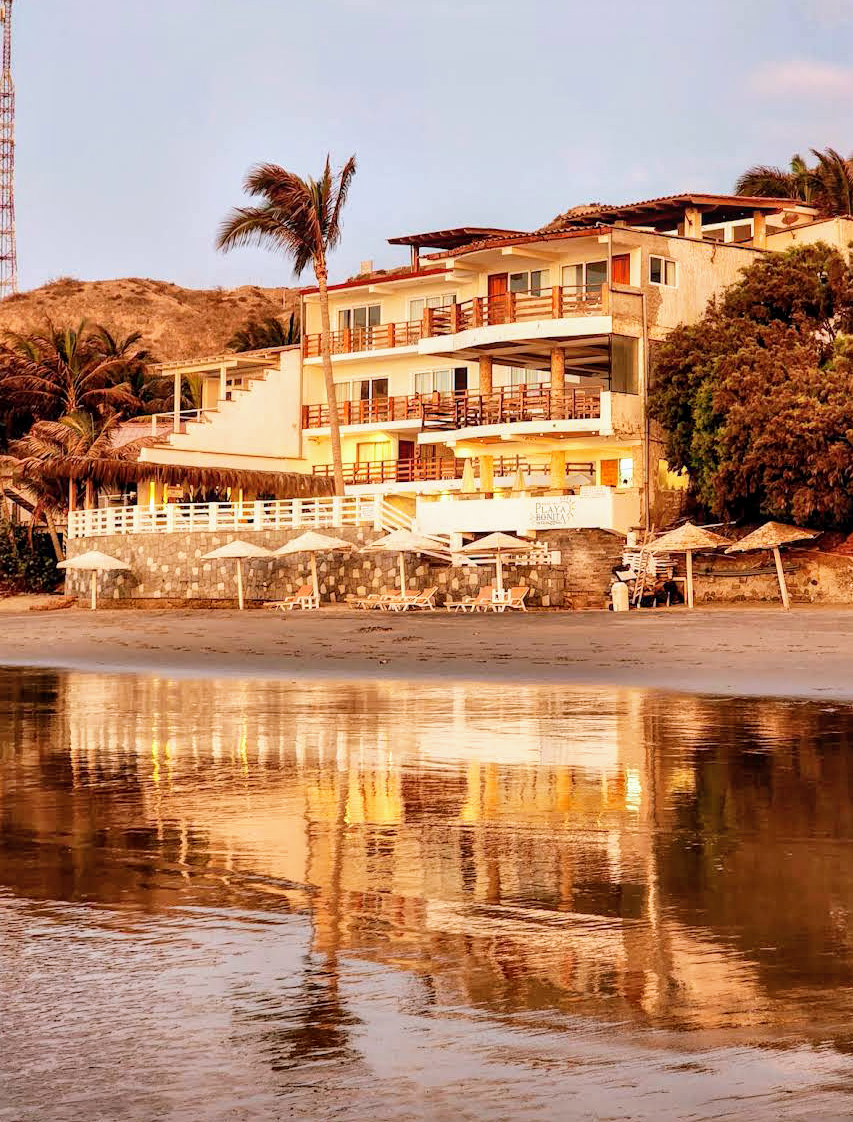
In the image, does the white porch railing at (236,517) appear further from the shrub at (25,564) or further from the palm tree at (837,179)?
the palm tree at (837,179)

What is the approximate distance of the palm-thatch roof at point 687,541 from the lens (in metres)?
38.5

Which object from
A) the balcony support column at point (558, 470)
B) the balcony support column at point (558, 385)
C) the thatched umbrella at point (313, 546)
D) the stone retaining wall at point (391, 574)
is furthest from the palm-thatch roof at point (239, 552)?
the balcony support column at point (558, 385)

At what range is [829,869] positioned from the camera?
8.78 meters

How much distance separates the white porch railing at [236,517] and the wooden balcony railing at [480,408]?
3.60m

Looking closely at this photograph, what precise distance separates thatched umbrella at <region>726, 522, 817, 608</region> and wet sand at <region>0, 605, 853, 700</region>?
1.44 meters

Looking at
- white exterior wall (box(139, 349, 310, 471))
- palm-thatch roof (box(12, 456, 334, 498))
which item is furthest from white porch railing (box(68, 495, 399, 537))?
white exterior wall (box(139, 349, 310, 471))

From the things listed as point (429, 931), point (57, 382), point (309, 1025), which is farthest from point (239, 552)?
point (309, 1025)

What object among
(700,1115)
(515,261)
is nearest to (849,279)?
(515,261)

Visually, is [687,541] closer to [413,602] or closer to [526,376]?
[413,602]

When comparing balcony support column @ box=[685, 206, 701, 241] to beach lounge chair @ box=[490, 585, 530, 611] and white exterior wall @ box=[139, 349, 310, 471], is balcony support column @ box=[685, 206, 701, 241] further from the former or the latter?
beach lounge chair @ box=[490, 585, 530, 611]

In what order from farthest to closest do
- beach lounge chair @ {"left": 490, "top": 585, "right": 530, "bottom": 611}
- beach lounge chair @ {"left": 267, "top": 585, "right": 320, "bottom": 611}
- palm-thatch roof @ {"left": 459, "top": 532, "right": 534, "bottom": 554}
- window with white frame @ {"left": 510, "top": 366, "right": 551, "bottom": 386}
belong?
1. window with white frame @ {"left": 510, "top": 366, "right": 551, "bottom": 386}
2. beach lounge chair @ {"left": 267, "top": 585, "right": 320, "bottom": 611}
3. palm-thatch roof @ {"left": 459, "top": 532, "right": 534, "bottom": 554}
4. beach lounge chair @ {"left": 490, "top": 585, "right": 530, "bottom": 611}

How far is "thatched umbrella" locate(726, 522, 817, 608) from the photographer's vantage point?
124 ft

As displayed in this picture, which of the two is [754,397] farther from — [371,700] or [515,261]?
[371,700]

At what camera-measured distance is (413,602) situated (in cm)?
4028
